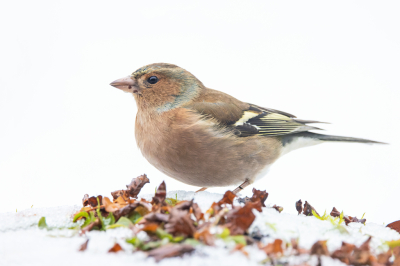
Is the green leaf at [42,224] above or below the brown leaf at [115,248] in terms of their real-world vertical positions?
below

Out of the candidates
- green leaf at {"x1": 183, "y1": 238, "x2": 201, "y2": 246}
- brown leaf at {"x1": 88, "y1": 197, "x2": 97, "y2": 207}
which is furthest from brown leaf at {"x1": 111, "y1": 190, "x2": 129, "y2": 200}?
green leaf at {"x1": 183, "y1": 238, "x2": 201, "y2": 246}

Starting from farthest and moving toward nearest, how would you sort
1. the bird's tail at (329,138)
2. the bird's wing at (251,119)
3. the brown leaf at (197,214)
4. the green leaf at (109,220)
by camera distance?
the bird's tail at (329,138) < the bird's wing at (251,119) < the green leaf at (109,220) < the brown leaf at (197,214)

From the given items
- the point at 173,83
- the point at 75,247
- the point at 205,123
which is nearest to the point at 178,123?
the point at 205,123

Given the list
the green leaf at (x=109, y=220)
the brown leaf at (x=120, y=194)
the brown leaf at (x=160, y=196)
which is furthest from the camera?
the brown leaf at (x=120, y=194)

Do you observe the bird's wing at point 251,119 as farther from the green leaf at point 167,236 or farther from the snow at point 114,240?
the green leaf at point 167,236

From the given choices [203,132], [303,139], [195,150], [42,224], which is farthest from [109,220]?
[303,139]

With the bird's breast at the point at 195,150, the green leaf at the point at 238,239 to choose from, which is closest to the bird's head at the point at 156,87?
the bird's breast at the point at 195,150
